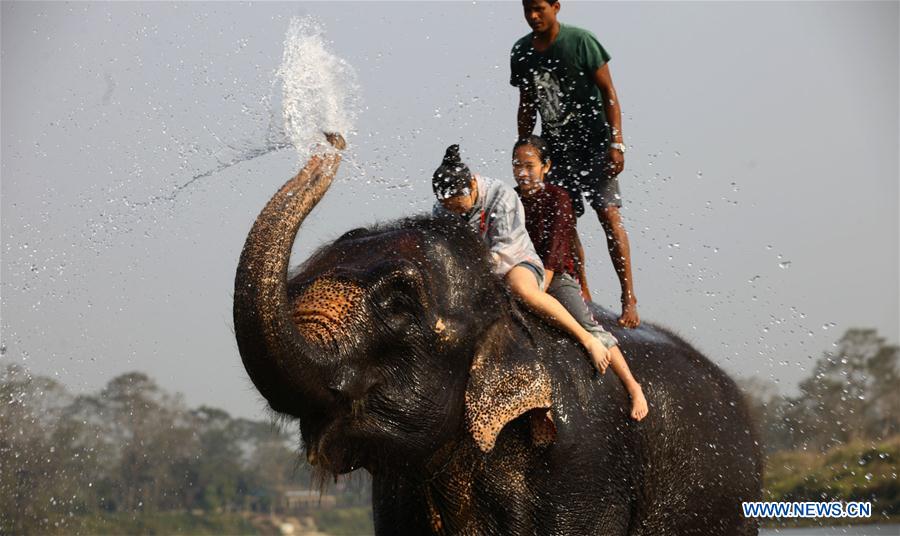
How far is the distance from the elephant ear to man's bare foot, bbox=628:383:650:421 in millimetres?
569

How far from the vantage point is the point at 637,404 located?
5918mm

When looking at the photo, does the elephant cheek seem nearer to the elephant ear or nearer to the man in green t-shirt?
the elephant ear

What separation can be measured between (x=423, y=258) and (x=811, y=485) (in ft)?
26.5

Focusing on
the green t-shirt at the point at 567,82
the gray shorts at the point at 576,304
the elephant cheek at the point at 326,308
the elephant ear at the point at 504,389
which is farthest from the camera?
the green t-shirt at the point at 567,82

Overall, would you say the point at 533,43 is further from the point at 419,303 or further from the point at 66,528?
the point at 66,528

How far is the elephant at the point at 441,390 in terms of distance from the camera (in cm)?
475

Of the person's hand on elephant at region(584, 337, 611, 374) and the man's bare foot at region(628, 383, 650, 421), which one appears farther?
the man's bare foot at region(628, 383, 650, 421)

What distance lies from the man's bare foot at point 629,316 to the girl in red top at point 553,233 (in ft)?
1.35

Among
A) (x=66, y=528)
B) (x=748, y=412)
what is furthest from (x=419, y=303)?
(x=66, y=528)

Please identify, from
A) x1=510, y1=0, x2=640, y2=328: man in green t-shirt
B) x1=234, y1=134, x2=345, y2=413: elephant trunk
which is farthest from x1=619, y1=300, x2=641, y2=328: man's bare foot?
x1=234, y1=134, x2=345, y2=413: elephant trunk

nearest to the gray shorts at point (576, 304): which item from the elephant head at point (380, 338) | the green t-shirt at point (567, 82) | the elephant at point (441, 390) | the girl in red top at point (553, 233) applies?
the girl in red top at point (553, 233)

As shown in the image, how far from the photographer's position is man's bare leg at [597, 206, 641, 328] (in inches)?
255

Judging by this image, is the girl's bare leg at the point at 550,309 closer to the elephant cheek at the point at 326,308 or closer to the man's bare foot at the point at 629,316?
the man's bare foot at the point at 629,316

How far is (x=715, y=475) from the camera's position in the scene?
21.1ft
